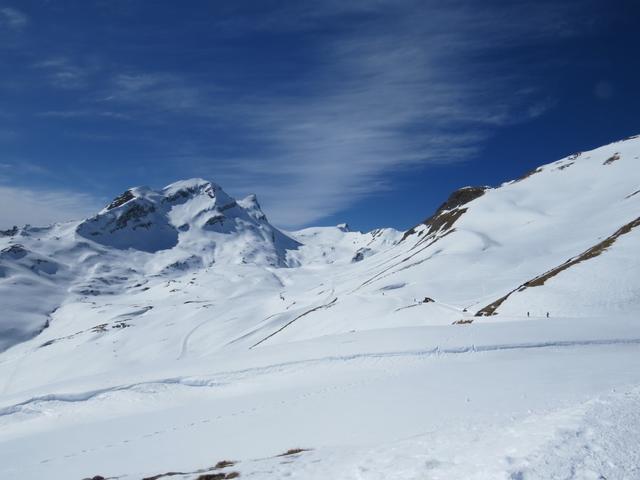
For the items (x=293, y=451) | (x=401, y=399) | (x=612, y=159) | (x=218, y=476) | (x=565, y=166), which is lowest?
Result: (x=218, y=476)

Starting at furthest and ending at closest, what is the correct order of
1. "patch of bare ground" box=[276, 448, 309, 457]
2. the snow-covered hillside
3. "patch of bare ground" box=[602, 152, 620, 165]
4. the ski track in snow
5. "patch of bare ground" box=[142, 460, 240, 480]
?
"patch of bare ground" box=[602, 152, 620, 165] < the ski track in snow < "patch of bare ground" box=[276, 448, 309, 457] < "patch of bare ground" box=[142, 460, 240, 480] < the snow-covered hillside

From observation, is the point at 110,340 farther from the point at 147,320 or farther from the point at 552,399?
the point at 552,399

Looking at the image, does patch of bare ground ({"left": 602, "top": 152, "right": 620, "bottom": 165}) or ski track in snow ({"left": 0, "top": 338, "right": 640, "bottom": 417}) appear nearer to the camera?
ski track in snow ({"left": 0, "top": 338, "right": 640, "bottom": 417})

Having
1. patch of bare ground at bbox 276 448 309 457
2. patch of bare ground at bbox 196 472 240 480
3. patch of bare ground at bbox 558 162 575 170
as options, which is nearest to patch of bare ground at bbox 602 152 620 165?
patch of bare ground at bbox 558 162 575 170

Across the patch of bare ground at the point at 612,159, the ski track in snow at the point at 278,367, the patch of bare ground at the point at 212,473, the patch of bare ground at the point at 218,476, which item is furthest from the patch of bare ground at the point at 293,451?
the patch of bare ground at the point at 612,159

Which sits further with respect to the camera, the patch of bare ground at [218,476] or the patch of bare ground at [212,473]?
the patch of bare ground at [212,473]

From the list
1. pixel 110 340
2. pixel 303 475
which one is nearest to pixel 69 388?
pixel 303 475

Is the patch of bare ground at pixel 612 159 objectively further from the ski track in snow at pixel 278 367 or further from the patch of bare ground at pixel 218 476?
the patch of bare ground at pixel 218 476

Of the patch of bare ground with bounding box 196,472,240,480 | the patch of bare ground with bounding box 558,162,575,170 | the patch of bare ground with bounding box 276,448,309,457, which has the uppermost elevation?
the patch of bare ground with bounding box 558,162,575,170

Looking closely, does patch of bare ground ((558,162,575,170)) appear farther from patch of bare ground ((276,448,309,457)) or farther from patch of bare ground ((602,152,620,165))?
patch of bare ground ((276,448,309,457))

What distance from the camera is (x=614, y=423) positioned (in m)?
11.4

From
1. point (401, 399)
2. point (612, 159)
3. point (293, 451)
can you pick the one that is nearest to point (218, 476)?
point (293, 451)

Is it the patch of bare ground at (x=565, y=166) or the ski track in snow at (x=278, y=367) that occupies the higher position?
the patch of bare ground at (x=565, y=166)

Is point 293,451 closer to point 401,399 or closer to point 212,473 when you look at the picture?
point 212,473
